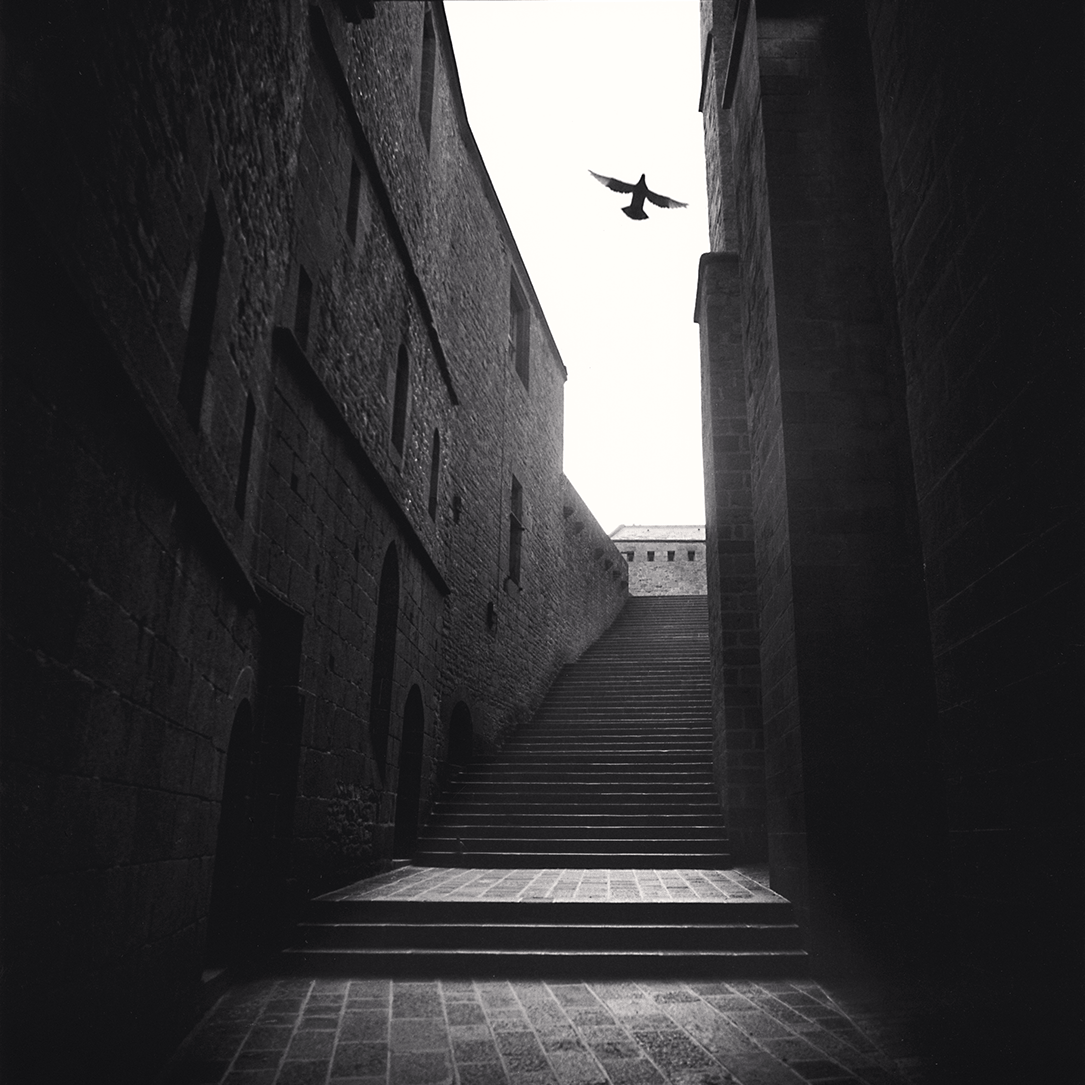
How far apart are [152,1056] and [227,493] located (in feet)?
8.82

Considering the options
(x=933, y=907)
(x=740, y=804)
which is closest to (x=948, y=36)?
(x=933, y=907)

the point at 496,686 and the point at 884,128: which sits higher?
the point at 884,128

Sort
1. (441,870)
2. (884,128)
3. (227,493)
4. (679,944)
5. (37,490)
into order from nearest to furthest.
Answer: (37,490) → (884,128) → (227,493) → (679,944) → (441,870)

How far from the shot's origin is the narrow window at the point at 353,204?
7520 millimetres

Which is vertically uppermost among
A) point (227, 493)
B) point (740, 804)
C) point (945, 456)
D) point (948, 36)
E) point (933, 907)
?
point (948, 36)

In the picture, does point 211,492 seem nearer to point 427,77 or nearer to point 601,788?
point 601,788

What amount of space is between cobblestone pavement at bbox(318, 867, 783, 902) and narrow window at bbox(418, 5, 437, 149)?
8.71 meters

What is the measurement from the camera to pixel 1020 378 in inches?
106

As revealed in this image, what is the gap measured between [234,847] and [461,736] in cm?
596

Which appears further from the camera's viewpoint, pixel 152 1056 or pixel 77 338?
pixel 152 1056

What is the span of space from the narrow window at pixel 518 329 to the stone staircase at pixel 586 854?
5.85 metres

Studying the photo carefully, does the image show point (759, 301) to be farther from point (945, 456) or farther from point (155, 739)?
point (155, 739)

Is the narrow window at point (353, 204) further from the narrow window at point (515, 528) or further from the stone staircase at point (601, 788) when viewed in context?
the narrow window at point (515, 528)

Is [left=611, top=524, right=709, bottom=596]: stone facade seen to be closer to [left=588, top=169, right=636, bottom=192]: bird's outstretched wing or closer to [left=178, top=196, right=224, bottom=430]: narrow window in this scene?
[left=588, top=169, right=636, bottom=192]: bird's outstretched wing
